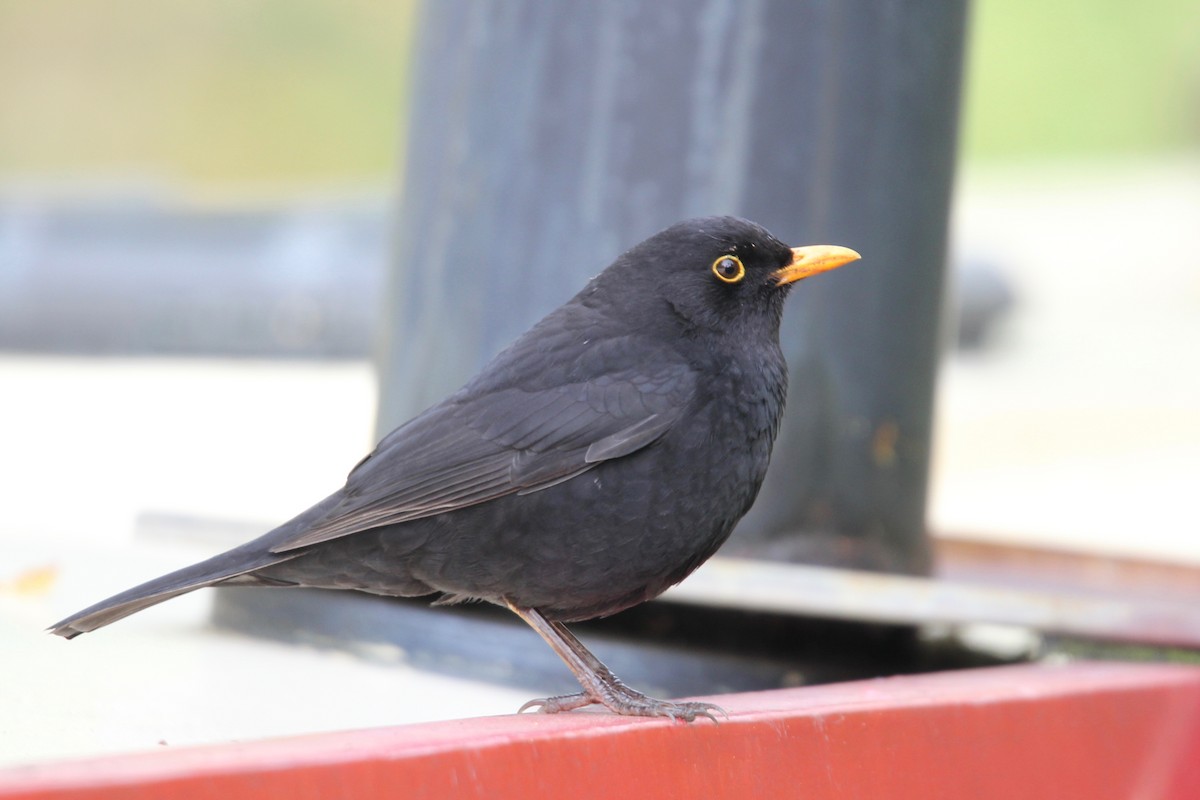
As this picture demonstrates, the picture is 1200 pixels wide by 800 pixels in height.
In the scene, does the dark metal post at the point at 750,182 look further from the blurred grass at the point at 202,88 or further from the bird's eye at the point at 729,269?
the blurred grass at the point at 202,88

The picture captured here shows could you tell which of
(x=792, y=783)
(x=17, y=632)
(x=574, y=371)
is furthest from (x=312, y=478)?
(x=792, y=783)

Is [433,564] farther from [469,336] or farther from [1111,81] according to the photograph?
[1111,81]

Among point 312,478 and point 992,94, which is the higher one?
point 992,94

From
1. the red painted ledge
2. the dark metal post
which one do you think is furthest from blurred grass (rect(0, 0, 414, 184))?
the red painted ledge

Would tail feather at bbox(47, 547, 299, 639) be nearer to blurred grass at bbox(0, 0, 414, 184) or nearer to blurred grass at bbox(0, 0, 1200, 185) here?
blurred grass at bbox(0, 0, 1200, 185)

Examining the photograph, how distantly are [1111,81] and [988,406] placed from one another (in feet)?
42.3

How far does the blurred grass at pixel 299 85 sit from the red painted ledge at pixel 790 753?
708 inches

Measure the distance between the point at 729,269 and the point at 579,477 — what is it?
2.19ft

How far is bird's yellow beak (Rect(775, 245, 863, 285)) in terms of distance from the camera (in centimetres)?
367

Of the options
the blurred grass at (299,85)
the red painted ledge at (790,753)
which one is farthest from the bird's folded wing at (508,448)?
the blurred grass at (299,85)

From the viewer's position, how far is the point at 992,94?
2238 centimetres

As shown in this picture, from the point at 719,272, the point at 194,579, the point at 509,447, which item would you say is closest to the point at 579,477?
the point at 509,447

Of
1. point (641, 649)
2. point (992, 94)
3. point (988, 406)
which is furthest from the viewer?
point (992, 94)

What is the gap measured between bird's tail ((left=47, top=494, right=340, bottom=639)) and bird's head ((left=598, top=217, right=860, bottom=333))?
35.8 inches
